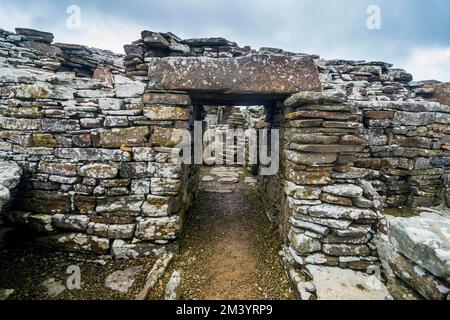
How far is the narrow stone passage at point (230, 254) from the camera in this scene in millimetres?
2520

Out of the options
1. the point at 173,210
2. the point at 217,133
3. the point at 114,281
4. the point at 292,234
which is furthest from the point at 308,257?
the point at 217,133

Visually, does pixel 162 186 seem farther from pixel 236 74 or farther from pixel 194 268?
pixel 236 74

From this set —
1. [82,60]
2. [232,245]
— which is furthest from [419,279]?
[82,60]

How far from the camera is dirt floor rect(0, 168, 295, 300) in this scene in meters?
2.46

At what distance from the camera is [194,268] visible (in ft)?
9.37

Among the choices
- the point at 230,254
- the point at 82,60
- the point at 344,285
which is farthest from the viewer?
the point at 82,60

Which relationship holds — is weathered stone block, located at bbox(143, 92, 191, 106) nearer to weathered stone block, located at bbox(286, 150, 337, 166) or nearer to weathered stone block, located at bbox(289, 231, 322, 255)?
weathered stone block, located at bbox(286, 150, 337, 166)

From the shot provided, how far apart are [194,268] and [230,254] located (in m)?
0.62

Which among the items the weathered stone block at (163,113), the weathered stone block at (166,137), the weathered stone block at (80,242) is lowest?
the weathered stone block at (80,242)

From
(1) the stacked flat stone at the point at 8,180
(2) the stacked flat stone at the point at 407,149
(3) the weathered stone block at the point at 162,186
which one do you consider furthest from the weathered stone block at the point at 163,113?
(2) the stacked flat stone at the point at 407,149

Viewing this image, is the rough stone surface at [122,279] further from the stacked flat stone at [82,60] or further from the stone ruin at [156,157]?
the stacked flat stone at [82,60]

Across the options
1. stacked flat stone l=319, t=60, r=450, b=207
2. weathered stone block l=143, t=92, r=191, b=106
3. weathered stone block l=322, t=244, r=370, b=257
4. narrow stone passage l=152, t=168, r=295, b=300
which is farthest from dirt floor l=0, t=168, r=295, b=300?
stacked flat stone l=319, t=60, r=450, b=207

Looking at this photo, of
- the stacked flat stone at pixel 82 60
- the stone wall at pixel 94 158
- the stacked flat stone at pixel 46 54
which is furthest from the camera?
the stacked flat stone at pixel 82 60

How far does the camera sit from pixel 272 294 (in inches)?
96.3
